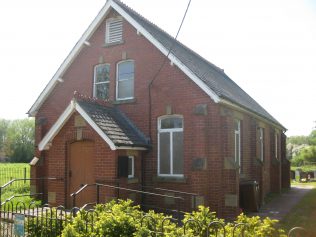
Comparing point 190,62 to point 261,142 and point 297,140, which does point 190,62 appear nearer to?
point 261,142

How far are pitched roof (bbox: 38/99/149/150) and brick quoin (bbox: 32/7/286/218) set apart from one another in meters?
0.25

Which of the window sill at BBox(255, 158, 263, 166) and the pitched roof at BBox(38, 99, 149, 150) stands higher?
the pitched roof at BBox(38, 99, 149, 150)

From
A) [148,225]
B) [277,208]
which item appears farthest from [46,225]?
[277,208]

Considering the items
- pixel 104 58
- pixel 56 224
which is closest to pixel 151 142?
pixel 104 58

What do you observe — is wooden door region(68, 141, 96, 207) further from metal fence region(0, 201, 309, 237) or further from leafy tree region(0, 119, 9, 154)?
leafy tree region(0, 119, 9, 154)

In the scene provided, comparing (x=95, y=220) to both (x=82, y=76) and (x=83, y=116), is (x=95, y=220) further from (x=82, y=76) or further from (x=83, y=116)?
(x=82, y=76)

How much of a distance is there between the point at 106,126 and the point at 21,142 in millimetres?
73092

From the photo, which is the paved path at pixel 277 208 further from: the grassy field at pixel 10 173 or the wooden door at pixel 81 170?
the grassy field at pixel 10 173

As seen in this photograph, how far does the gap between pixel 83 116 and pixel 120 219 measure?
6.45 meters

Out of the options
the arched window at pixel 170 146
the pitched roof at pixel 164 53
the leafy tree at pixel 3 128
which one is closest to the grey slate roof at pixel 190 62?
the pitched roof at pixel 164 53

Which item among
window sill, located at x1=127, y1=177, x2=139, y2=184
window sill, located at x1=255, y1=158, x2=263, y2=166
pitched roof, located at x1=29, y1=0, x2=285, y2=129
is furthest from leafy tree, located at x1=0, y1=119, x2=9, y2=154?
window sill, located at x1=127, y1=177, x2=139, y2=184

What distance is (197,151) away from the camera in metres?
12.9

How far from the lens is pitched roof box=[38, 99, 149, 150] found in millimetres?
12234

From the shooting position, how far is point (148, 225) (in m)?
6.61
